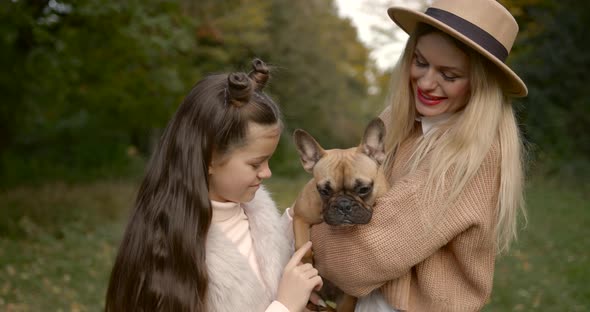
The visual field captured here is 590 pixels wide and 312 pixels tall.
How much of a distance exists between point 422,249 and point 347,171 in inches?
31.5

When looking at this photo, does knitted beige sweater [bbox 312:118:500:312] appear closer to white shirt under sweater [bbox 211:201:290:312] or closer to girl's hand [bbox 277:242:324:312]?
girl's hand [bbox 277:242:324:312]

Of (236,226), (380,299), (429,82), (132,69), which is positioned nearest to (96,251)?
(132,69)

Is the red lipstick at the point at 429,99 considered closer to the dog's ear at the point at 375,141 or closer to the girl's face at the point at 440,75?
the girl's face at the point at 440,75

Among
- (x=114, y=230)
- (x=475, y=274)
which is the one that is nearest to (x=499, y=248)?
(x=475, y=274)

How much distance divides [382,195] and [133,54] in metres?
10.1

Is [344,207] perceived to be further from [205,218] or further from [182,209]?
[182,209]

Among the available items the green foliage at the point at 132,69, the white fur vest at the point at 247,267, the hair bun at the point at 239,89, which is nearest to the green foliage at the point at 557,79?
the green foliage at the point at 132,69

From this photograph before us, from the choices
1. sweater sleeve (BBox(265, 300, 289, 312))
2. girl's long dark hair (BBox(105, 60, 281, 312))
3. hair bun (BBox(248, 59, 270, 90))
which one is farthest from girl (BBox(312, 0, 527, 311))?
hair bun (BBox(248, 59, 270, 90))

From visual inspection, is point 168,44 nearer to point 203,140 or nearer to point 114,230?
point 114,230

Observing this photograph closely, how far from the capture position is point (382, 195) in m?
3.20

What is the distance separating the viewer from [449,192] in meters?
2.89

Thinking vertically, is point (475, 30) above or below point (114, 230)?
above

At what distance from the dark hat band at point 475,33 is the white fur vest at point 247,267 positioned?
138cm

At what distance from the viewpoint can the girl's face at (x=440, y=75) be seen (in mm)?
3139
